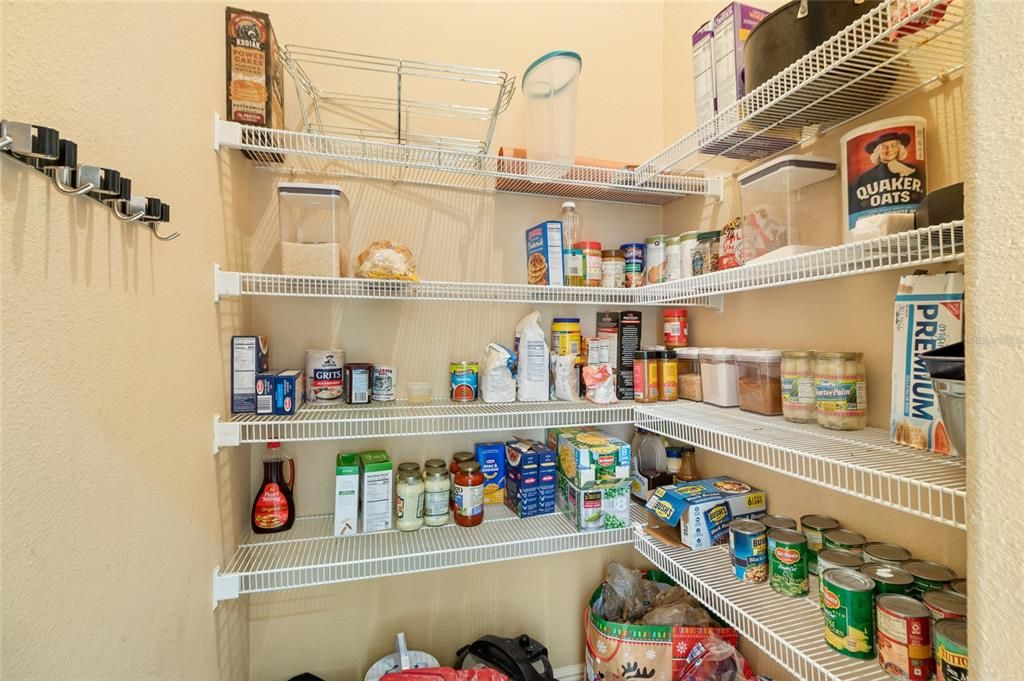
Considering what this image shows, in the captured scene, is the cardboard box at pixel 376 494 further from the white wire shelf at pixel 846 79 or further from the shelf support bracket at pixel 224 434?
the white wire shelf at pixel 846 79

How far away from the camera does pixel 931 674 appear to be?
0.74 meters

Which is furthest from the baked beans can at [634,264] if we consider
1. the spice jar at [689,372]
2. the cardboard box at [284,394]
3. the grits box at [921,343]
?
the cardboard box at [284,394]

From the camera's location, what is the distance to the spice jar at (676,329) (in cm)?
152

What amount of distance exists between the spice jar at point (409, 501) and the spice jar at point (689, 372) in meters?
0.87

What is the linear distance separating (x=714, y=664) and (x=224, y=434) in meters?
1.41

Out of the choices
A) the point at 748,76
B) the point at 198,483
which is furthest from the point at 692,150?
the point at 198,483

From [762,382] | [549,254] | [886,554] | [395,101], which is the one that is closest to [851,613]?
[886,554]

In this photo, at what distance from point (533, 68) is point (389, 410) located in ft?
3.51

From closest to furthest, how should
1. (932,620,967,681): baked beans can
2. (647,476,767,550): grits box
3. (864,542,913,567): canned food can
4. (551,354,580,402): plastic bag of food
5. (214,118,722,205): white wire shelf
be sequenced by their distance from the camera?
1. (932,620,967,681): baked beans can
2. (864,542,913,567): canned food can
3. (214,118,722,205): white wire shelf
4. (647,476,767,550): grits box
5. (551,354,580,402): plastic bag of food

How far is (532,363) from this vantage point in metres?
1.47

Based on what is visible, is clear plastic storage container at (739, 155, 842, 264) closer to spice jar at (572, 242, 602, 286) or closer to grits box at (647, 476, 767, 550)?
spice jar at (572, 242, 602, 286)

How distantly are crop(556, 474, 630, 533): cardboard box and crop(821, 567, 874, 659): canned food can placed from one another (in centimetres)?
58

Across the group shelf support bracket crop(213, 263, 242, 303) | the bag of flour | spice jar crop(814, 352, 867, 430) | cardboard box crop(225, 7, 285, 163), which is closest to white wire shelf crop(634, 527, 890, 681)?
spice jar crop(814, 352, 867, 430)

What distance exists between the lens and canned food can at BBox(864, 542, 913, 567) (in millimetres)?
910
